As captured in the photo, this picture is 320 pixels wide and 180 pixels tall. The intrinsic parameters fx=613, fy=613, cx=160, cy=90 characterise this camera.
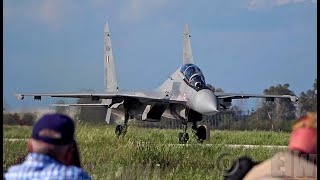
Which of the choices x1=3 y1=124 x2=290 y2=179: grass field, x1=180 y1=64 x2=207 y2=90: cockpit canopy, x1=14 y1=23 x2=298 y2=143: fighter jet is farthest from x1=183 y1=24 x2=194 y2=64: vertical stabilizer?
x1=3 y1=124 x2=290 y2=179: grass field

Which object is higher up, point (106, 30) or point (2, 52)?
point (106, 30)

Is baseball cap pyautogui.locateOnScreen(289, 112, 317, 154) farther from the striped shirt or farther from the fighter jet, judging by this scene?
the fighter jet

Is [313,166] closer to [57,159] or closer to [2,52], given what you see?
[57,159]

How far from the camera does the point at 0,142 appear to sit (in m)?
4.04

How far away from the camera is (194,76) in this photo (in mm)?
19469

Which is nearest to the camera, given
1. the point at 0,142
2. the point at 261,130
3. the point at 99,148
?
the point at 0,142

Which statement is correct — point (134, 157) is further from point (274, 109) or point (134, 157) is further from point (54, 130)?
point (274, 109)

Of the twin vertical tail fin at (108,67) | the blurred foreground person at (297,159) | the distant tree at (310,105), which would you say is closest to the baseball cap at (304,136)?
the blurred foreground person at (297,159)

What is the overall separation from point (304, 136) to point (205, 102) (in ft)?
52.1

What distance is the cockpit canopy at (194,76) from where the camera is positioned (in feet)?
63.4

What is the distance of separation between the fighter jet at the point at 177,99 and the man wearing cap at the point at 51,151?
1511cm

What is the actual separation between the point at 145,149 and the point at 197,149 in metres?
1.52

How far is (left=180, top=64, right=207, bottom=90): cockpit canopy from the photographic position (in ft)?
63.4

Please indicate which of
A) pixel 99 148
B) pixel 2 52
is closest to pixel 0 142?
pixel 2 52
